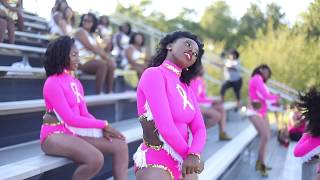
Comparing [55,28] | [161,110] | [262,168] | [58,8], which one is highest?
[58,8]

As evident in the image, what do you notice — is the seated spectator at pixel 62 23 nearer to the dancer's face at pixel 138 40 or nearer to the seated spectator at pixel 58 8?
the seated spectator at pixel 58 8

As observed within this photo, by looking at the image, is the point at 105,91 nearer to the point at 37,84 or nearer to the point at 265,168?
the point at 37,84

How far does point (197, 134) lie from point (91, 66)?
3518mm

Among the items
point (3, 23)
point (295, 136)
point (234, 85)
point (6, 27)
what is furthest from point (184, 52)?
point (234, 85)

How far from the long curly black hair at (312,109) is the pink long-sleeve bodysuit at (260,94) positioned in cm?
227

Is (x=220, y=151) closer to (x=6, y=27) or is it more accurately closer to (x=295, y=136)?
(x=295, y=136)

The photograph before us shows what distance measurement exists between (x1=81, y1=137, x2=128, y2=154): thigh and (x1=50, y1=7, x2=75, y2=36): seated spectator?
3.00 metres

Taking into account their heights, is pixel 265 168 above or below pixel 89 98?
below

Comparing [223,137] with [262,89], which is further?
[223,137]

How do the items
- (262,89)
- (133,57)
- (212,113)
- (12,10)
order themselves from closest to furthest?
(12,10) < (262,89) < (212,113) < (133,57)

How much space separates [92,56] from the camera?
6.24 metres

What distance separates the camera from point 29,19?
7.05m

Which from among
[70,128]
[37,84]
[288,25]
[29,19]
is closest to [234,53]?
[29,19]

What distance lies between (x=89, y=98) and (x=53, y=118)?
76.3 inches
